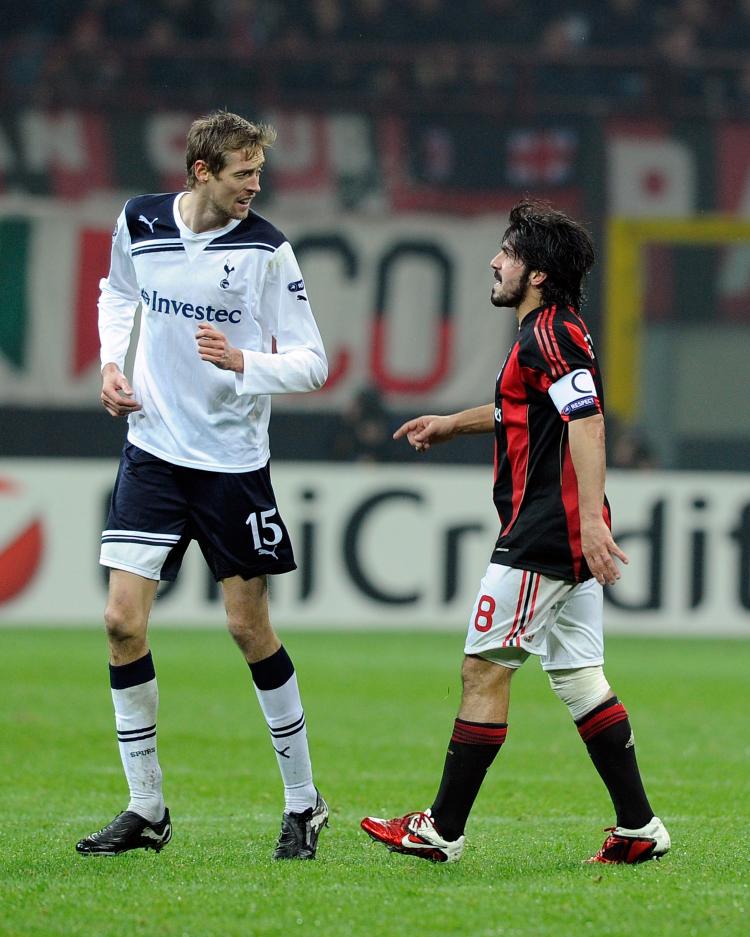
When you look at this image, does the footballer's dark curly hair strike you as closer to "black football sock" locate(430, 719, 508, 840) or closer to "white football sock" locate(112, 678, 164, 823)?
"black football sock" locate(430, 719, 508, 840)

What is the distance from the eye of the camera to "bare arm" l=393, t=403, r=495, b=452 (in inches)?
213

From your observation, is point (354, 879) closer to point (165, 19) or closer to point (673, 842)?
point (673, 842)

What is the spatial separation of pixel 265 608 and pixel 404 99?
A: 13838mm

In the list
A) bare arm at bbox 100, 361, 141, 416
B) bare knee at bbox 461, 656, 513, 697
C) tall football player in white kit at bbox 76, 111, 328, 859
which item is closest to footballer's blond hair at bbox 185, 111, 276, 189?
tall football player in white kit at bbox 76, 111, 328, 859

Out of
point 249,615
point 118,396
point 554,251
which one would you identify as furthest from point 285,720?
point 554,251

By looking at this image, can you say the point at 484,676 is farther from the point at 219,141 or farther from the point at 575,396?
the point at 219,141

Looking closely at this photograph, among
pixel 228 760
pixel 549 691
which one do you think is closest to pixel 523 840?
pixel 228 760

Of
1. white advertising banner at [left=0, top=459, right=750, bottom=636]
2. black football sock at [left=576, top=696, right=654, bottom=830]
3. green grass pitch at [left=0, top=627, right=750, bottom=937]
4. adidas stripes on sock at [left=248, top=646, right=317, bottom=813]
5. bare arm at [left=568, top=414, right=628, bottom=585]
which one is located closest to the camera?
green grass pitch at [left=0, top=627, right=750, bottom=937]

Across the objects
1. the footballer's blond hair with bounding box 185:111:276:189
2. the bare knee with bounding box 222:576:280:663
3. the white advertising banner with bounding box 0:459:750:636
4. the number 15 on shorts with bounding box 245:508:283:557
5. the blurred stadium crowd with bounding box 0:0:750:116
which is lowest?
the white advertising banner with bounding box 0:459:750:636

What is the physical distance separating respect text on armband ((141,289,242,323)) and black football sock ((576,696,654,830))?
5.42 feet

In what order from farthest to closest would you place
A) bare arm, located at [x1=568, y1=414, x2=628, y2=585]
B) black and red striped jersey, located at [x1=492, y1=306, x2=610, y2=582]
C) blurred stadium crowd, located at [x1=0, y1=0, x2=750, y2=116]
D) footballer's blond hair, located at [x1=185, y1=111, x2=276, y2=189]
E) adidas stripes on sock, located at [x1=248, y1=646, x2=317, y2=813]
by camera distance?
blurred stadium crowd, located at [x1=0, y1=0, x2=750, y2=116] < adidas stripes on sock, located at [x1=248, y1=646, x2=317, y2=813] < footballer's blond hair, located at [x1=185, y1=111, x2=276, y2=189] < black and red striped jersey, located at [x1=492, y1=306, x2=610, y2=582] < bare arm, located at [x1=568, y1=414, x2=628, y2=585]

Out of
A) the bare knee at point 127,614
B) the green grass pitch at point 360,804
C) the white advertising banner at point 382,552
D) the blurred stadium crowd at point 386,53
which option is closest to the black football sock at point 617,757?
the green grass pitch at point 360,804

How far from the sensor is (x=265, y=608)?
5289 mm

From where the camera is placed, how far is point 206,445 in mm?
5281
